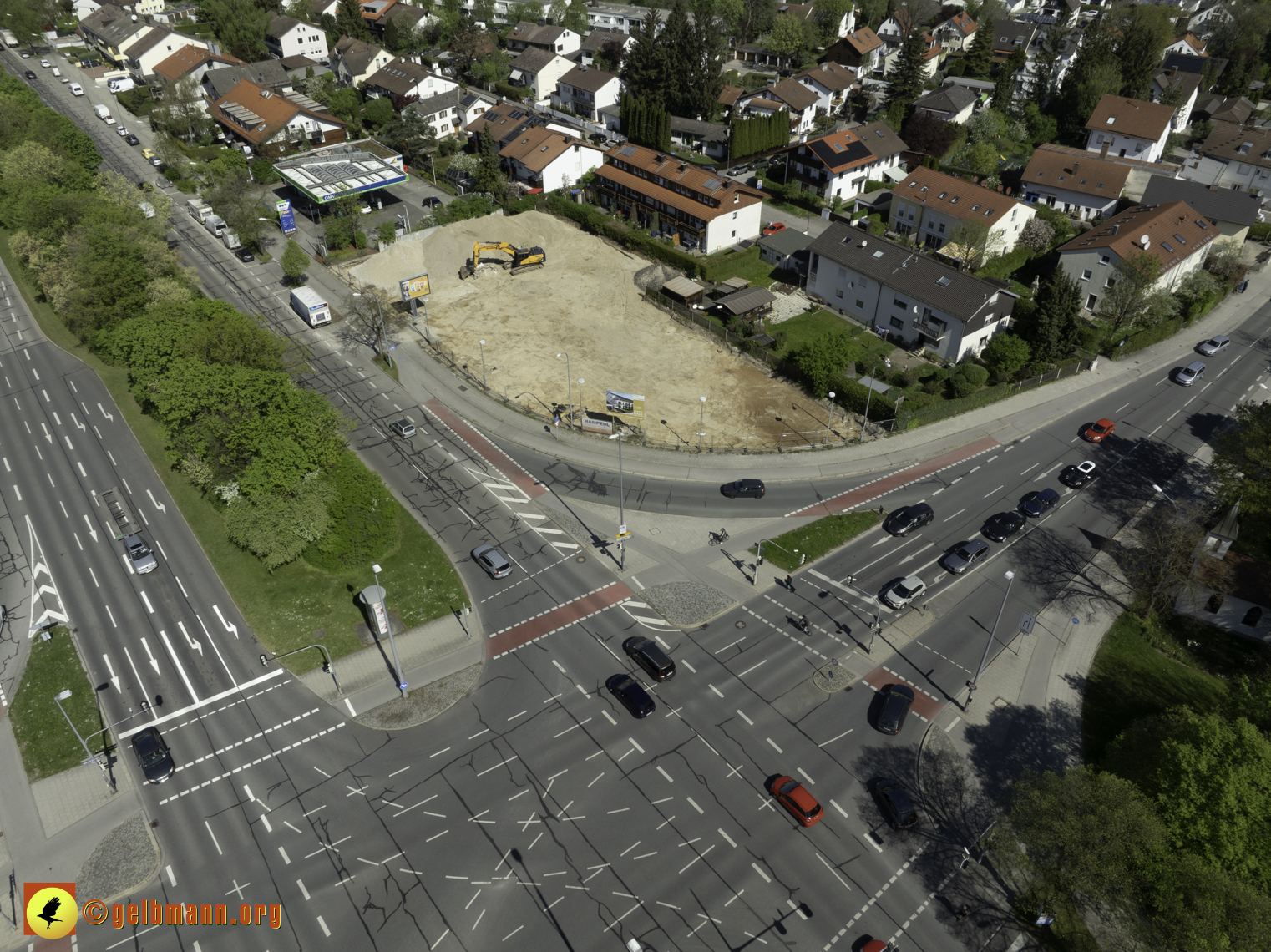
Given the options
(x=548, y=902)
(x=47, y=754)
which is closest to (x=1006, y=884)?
(x=548, y=902)

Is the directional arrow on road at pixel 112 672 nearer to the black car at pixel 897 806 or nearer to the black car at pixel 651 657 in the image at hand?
the black car at pixel 651 657

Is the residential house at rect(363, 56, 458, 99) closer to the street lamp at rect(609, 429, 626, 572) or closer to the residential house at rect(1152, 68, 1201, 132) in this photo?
the street lamp at rect(609, 429, 626, 572)

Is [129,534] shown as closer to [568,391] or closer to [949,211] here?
[568,391]

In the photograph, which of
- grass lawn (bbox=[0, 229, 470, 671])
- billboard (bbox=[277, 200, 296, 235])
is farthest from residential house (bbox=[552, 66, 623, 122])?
grass lawn (bbox=[0, 229, 470, 671])

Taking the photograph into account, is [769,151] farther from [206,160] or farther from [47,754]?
[47,754]

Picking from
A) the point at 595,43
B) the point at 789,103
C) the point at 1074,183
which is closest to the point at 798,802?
the point at 1074,183

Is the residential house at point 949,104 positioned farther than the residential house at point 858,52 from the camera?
No

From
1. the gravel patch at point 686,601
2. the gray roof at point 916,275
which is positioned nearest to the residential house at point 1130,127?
the gray roof at point 916,275
